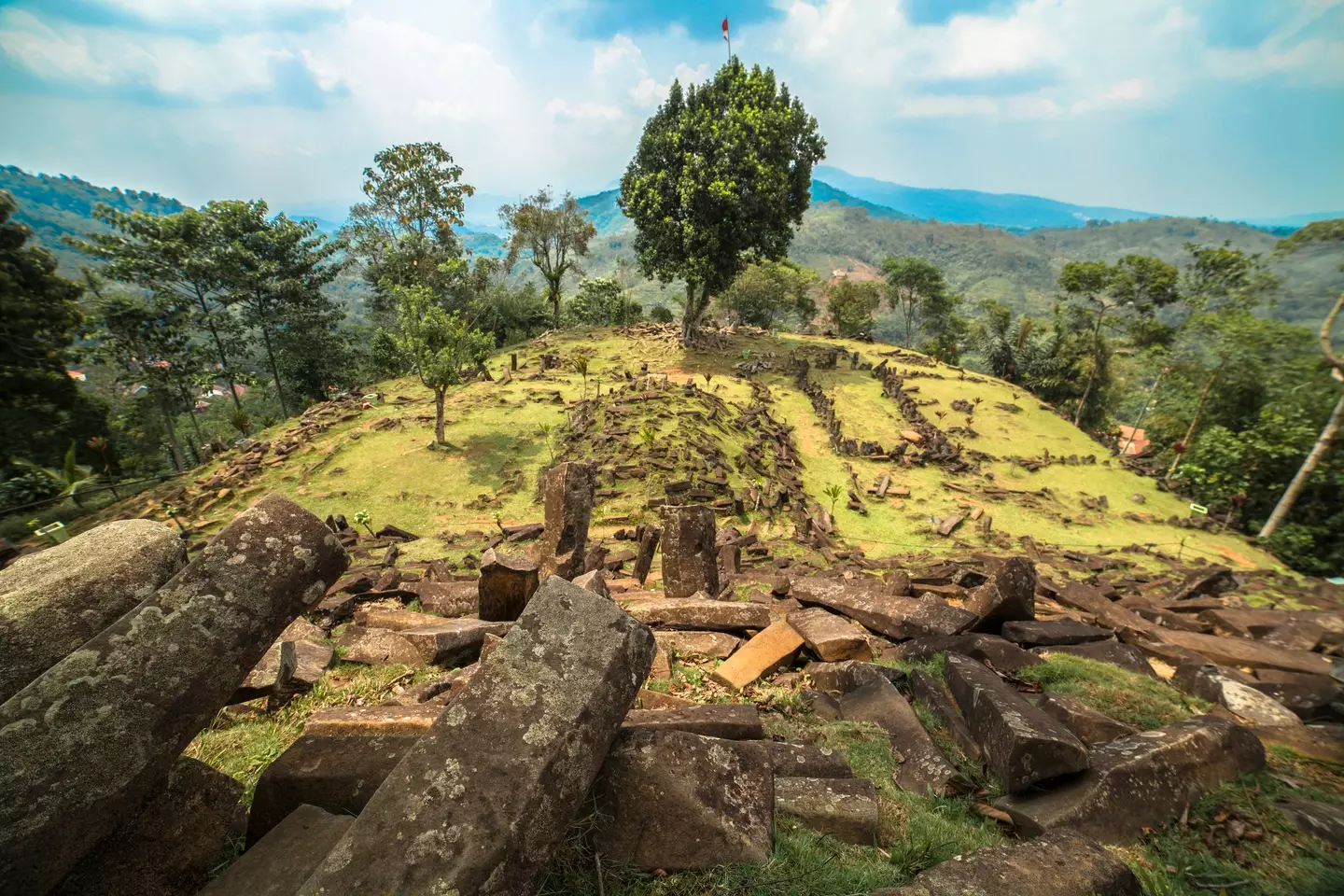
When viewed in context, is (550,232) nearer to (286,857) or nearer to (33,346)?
(33,346)

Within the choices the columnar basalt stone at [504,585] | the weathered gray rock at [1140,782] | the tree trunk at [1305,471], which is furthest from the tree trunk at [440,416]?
the tree trunk at [1305,471]

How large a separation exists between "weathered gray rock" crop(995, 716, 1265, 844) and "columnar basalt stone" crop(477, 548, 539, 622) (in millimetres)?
4693

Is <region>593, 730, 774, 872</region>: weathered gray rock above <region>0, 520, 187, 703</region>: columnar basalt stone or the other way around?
the other way around

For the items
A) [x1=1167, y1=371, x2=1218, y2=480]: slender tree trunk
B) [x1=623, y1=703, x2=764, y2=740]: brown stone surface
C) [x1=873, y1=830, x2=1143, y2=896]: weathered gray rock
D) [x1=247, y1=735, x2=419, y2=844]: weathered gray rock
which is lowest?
[x1=1167, y1=371, x2=1218, y2=480]: slender tree trunk

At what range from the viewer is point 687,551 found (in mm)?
7562

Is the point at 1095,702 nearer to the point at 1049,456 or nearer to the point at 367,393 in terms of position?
the point at 1049,456

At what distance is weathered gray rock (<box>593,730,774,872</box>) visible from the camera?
2418mm

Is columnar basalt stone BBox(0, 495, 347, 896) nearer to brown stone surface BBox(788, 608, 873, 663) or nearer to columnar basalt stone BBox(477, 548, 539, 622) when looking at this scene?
columnar basalt stone BBox(477, 548, 539, 622)

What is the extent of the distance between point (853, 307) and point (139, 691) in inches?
1850

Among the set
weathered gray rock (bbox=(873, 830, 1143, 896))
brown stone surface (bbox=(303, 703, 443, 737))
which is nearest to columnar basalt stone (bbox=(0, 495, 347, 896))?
brown stone surface (bbox=(303, 703, 443, 737))

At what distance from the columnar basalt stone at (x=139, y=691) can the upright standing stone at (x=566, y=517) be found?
5.37 meters

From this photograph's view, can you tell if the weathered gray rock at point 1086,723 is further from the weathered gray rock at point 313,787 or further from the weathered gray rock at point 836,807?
the weathered gray rock at point 313,787

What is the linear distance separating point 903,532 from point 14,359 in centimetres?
2586

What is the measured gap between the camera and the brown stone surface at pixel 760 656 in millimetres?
5242
